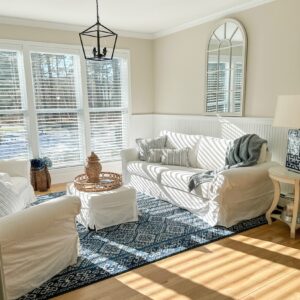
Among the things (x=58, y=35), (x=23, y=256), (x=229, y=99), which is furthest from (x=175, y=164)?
(x=58, y=35)

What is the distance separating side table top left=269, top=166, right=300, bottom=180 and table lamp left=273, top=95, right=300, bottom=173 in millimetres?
73

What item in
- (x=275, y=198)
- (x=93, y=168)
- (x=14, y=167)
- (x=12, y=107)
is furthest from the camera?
(x=12, y=107)

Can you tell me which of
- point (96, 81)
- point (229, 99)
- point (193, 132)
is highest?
point (96, 81)

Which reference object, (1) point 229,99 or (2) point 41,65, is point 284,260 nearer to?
(1) point 229,99

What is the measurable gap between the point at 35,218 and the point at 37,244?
0.20 meters

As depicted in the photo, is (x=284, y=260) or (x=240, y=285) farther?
(x=284, y=260)

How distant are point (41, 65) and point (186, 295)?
400cm

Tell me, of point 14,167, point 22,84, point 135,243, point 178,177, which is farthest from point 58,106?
point 135,243

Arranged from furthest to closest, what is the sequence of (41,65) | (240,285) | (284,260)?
(41,65) < (284,260) < (240,285)

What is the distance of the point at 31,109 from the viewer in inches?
179

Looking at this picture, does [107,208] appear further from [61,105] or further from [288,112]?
[61,105]

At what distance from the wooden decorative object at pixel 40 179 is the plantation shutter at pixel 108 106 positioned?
3.29 ft

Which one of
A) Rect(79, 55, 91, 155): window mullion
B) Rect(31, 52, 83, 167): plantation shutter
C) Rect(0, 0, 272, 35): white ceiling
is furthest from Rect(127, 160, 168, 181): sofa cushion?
Rect(0, 0, 272, 35): white ceiling

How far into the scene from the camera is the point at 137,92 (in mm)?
5473
